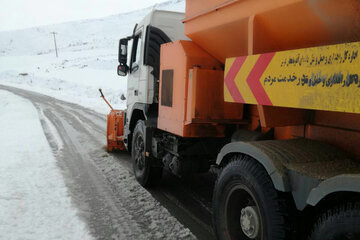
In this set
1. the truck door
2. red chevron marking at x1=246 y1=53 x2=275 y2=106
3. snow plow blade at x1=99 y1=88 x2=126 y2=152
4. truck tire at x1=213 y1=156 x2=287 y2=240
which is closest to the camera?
truck tire at x1=213 y1=156 x2=287 y2=240

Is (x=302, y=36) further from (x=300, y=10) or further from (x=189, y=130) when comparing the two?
(x=189, y=130)

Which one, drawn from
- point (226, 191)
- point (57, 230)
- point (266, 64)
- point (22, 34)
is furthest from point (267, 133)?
point (22, 34)

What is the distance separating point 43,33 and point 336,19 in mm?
110555

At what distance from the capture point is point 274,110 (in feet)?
8.24

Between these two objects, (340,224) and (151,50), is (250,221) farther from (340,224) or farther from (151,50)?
(151,50)

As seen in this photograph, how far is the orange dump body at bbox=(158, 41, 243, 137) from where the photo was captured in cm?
336

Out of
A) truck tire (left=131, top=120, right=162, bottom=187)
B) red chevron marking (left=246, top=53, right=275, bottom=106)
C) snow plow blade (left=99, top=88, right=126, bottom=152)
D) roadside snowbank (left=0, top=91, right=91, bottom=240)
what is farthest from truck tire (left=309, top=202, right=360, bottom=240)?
snow plow blade (left=99, top=88, right=126, bottom=152)

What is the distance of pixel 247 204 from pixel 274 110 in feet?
2.70

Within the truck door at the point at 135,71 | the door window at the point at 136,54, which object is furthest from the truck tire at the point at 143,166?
the door window at the point at 136,54

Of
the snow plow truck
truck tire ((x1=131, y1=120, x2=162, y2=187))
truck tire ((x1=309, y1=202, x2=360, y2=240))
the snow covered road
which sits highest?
the snow plow truck

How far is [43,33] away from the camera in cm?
9912

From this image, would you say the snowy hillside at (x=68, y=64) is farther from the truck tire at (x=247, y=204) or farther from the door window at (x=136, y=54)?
the truck tire at (x=247, y=204)

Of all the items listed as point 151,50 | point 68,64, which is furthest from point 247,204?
point 68,64

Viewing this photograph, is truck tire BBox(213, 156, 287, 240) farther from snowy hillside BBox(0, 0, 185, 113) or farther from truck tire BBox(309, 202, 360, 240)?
snowy hillside BBox(0, 0, 185, 113)
